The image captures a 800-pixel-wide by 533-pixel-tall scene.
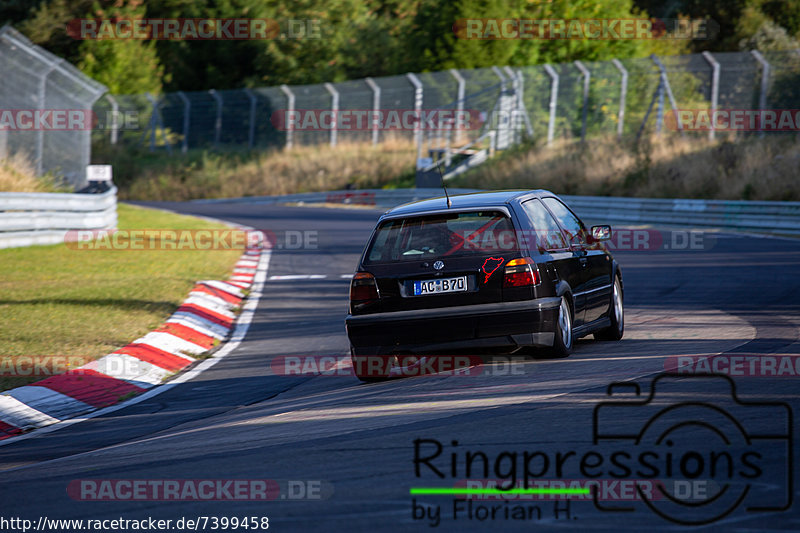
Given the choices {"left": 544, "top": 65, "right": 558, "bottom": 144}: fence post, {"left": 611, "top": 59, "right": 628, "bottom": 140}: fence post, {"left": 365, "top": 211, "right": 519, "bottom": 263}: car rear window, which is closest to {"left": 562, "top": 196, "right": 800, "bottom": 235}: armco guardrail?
{"left": 611, "top": 59, "right": 628, "bottom": 140}: fence post

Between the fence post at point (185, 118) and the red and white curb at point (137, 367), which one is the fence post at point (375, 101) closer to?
the fence post at point (185, 118)

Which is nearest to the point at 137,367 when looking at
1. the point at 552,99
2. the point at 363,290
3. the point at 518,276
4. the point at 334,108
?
the point at 363,290

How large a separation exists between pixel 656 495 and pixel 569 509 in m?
0.42

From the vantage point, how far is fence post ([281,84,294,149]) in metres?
48.7

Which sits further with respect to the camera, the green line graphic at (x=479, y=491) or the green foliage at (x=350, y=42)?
the green foliage at (x=350, y=42)

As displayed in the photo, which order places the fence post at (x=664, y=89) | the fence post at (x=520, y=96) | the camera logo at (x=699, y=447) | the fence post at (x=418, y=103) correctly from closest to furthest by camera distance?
the camera logo at (x=699, y=447) < the fence post at (x=664, y=89) < the fence post at (x=520, y=96) < the fence post at (x=418, y=103)

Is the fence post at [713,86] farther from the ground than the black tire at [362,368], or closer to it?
farther from the ground

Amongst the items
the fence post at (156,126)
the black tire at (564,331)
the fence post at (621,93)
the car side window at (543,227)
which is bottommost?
the fence post at (156,126)

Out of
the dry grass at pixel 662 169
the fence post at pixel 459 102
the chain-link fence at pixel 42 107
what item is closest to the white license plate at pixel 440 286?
the chain-link fence at pixel 42 107

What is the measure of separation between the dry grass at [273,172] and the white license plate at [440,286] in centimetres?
3662

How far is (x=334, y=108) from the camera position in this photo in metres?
48.1

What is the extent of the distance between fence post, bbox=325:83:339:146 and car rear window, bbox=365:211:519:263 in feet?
129

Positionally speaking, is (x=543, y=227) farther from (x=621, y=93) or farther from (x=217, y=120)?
(x=217, y=120)

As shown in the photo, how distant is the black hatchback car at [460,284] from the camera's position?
8242 millimetres
